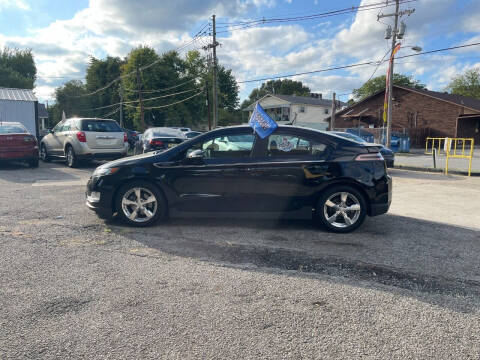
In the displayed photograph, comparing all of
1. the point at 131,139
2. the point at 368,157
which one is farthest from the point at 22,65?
the point at 368,157

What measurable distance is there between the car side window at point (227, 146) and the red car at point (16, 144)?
369 inches

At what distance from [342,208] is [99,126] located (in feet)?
32.9

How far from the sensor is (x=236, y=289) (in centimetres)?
329

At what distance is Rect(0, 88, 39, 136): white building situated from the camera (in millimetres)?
18422

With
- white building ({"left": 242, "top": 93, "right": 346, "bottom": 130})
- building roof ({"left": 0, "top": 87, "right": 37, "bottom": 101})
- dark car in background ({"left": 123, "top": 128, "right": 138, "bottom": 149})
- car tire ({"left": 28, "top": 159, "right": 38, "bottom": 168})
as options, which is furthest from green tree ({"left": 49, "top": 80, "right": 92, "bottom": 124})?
car tire ({"left": 28, "top": 159, "right": 38, "bottom": 168})

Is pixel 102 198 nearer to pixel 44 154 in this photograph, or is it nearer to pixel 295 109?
pixel 44 154

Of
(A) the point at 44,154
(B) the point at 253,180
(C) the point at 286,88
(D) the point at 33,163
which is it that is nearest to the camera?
(B) the point at 253,180

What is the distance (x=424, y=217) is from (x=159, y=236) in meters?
4.54

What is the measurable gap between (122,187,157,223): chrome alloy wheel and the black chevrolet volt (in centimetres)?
1

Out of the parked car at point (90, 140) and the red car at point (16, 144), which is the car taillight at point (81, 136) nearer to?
the parked car at point (90, 140)

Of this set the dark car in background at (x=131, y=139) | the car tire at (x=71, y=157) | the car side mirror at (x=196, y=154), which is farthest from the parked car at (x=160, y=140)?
the dark car in background at (x=131, y=139)

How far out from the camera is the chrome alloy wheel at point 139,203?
208 inches

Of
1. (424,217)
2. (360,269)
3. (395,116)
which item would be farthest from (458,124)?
(360,269)

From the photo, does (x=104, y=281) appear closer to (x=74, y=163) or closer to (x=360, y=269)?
(x=360, y=269)
